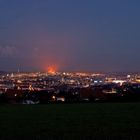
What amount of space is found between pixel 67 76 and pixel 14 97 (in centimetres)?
3685

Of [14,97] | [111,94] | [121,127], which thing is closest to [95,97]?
[111,94]

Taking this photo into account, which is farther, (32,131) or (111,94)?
(111,94)

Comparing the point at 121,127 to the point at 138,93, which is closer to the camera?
the point at 121,127

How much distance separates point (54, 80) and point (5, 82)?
9.37 m

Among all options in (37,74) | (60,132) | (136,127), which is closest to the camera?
(60,132)

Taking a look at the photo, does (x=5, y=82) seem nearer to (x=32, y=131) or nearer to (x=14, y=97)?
(x=14, y=97)

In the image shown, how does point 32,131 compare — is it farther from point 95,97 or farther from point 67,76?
point 67,76

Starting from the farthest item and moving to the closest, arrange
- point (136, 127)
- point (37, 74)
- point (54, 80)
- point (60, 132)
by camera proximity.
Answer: point (37, 74), point (54, 80), point (136, 127), point (60, 132)

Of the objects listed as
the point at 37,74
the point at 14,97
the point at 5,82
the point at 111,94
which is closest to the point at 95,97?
the point at 111,94

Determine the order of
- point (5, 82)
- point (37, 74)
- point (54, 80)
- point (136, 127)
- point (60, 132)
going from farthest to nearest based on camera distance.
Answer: point (37, 74), point (54, 80), point (5, 82), point (136, 127), point (60, 132)

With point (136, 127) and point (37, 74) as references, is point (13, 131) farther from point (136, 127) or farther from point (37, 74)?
point (37, 74)

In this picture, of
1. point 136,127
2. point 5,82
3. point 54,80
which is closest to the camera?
point 136,127

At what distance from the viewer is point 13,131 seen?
18.4 meters

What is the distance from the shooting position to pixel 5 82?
7119 centimetres
